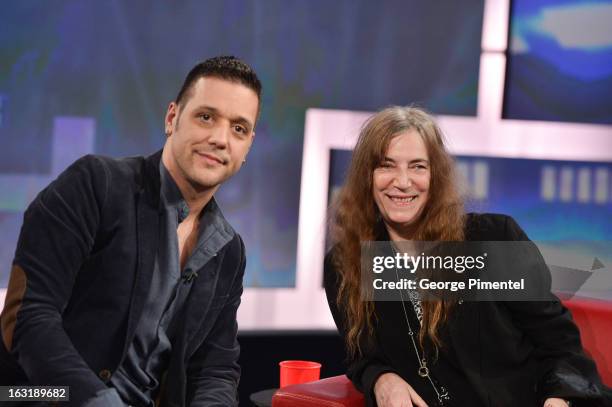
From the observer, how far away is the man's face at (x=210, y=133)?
2014 mm

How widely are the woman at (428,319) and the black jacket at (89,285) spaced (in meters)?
0.48

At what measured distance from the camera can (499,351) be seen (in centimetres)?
228

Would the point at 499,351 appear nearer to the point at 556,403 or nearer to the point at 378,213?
the point at 556,403

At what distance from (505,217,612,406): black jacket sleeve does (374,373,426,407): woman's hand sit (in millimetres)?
342

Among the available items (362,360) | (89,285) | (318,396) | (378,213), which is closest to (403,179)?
(378,213)

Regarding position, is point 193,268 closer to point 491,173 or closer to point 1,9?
point 1,9

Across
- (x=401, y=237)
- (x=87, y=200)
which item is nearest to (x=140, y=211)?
(x=87, y=200)

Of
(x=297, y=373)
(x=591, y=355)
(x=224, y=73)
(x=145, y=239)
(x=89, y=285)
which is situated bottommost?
(x=297, y=373)

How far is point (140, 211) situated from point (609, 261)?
99.2 inches

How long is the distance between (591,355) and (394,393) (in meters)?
0.69

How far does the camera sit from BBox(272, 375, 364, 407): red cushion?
7.30 feet

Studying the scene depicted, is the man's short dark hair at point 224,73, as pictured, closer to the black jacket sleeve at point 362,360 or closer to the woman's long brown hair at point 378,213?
the woman's long brown hair at point 378,213

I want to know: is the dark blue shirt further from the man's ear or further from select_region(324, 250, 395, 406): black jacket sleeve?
select_region(324, 250, 395, 406): black jacket sleeve

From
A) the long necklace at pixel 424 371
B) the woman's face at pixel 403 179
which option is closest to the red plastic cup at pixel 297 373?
the long necklace at pixel 424 371
